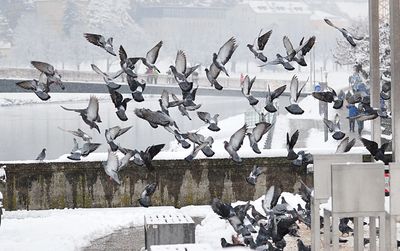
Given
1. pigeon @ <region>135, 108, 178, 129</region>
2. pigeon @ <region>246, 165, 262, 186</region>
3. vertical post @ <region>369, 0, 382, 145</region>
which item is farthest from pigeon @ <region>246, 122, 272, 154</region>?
vertical post @ <region>369, 0, 382, 145</region>

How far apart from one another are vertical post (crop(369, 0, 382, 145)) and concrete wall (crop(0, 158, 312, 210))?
1.45 metres

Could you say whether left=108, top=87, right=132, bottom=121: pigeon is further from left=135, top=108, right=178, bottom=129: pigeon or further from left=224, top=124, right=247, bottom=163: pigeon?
left=224, top=124, right=247, bottom=163: pigeon

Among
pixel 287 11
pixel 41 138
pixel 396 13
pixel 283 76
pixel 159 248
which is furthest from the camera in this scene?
pixel 287 11

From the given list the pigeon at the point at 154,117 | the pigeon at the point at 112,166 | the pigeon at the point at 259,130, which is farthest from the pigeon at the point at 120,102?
the pigeon at the point at 259,130

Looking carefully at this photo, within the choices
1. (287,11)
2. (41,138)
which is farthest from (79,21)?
(41,138)

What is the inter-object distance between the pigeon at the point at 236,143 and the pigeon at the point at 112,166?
1.32m

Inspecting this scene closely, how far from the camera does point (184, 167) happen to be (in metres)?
8.84

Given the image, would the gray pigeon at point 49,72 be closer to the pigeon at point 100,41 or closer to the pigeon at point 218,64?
the pigeon at point 100,41

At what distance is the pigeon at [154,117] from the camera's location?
7.93 metres

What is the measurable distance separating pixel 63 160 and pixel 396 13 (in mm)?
4371

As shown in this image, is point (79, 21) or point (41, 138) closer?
point (41, 138)

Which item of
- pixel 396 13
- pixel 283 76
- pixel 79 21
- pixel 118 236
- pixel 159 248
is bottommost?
pixel 118 236

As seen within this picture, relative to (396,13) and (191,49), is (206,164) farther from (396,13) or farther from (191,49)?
(191,49)

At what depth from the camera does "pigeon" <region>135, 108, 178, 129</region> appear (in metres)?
7.93
